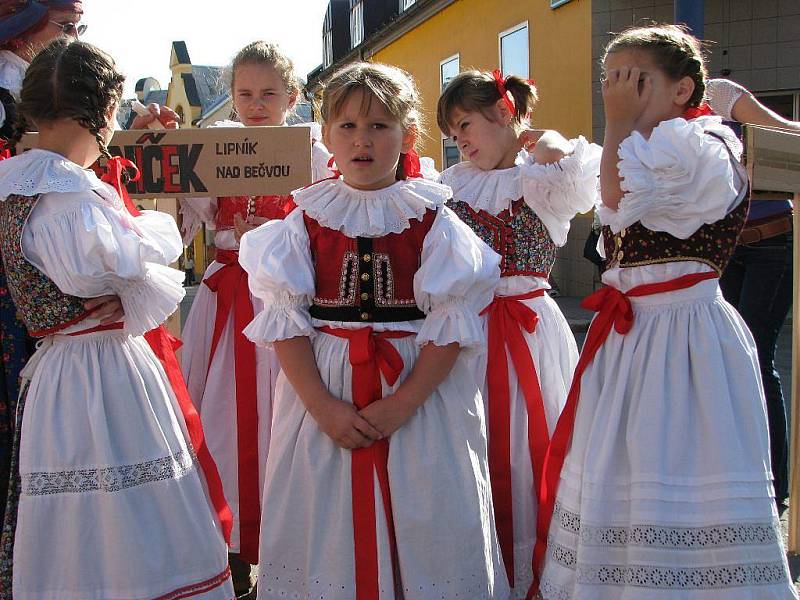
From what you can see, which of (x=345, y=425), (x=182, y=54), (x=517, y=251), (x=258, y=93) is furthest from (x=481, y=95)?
(x=182, y=54)

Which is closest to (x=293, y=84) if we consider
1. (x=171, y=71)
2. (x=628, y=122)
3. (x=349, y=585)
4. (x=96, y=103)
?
(x=96, y=103)

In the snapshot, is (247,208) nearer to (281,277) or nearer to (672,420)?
(281,277)

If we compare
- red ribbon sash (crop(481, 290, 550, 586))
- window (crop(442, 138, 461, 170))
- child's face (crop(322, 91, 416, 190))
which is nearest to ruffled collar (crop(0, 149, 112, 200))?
child's face (crop(322, 91, 416, 190))

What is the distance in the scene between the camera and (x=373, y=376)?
2.15 meters

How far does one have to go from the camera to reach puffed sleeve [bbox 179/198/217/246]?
3.19 meters

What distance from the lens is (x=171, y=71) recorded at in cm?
3078

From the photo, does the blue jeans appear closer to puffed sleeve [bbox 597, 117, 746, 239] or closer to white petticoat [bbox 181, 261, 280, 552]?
puffed sleeve [bbox 597, 117, 746, 239]

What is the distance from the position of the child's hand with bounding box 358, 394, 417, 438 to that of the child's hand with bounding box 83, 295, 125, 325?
75 cm

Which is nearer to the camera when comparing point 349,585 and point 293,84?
point 349,585

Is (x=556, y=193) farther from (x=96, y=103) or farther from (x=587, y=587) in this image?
(x=96, y=103)

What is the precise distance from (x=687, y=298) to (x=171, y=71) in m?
31.2

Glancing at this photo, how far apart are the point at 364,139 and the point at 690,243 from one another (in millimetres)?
960

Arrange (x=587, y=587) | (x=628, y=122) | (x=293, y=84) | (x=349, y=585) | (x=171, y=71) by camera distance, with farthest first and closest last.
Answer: (x=171, y=71), (x=293, y=84), (x=628, y=122), (x=587, y=587), (x=349, y=585)

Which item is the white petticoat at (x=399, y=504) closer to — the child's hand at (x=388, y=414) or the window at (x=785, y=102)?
the child's hand at (x=388, y=414)
